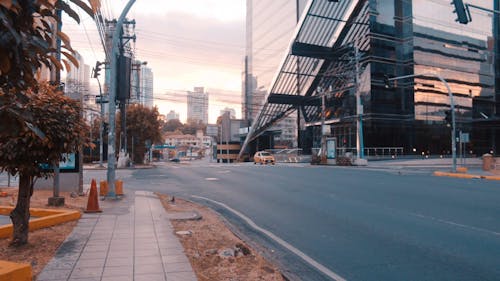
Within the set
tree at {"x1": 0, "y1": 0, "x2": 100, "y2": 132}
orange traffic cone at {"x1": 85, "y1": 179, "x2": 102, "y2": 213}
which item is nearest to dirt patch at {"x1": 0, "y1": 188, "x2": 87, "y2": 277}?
orange traffic cone at {"x1": 85, "y1": 179, "x2": 102, "y2": 213}

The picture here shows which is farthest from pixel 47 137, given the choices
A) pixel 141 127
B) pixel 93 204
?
pixel 141 127

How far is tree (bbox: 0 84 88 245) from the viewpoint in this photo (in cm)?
650

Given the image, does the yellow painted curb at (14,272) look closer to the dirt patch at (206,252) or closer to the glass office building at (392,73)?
the dirt patch at (206,252)

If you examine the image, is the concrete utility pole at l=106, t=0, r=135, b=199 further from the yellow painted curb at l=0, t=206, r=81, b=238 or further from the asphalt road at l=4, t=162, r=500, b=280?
the yellow painted curb at l=0, t=206, r=81, b=238

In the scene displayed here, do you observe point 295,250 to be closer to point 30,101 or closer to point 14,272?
point 14,272

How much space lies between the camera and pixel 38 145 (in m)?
6.66

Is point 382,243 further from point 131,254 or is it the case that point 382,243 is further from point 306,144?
point 306,144

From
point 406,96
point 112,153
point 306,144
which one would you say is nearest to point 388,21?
point 406,96

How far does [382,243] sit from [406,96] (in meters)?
47.7

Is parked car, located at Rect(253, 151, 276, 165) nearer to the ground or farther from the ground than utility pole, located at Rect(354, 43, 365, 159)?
nearer to the ground

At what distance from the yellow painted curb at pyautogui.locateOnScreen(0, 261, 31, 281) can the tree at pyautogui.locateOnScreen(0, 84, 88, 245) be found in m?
2.19

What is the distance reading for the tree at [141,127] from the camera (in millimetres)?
43875

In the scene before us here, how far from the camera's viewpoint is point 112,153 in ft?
45.5

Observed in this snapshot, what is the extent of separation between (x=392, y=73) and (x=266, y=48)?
107 ft
